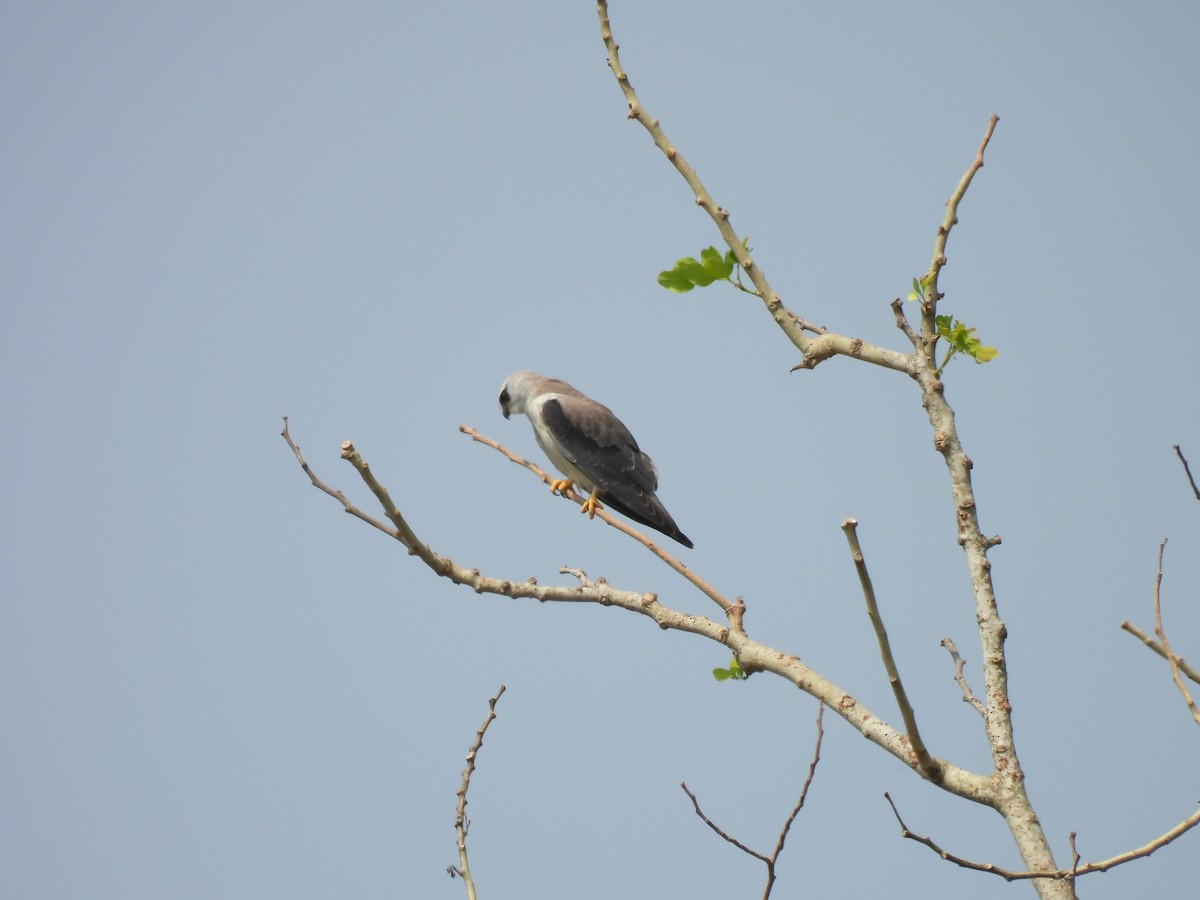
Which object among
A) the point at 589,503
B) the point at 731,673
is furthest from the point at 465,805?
the point at 589,503

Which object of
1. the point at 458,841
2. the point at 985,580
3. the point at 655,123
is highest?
the point at 655,123

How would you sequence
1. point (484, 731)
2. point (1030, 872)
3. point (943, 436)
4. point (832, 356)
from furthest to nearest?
point (484, 731) < point (832, 356) < point (943, 436) < point (1030, 872)

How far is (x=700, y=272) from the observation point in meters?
3.87

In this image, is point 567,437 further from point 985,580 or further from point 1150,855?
point 1150,855

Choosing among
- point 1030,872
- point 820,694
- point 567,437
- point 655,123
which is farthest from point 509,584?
point 567,437

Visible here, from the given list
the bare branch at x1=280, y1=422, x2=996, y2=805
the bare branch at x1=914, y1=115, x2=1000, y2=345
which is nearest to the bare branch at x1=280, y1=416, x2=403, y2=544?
the bare branch at x1=280, y1=422, x2=996, y2=805

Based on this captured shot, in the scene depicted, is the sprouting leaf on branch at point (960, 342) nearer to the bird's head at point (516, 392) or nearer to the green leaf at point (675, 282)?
the green leaf at point (675, 282)

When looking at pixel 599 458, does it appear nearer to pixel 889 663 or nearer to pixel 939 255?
pixel 939 255

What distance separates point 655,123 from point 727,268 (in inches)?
21.8

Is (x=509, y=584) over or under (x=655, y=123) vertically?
under

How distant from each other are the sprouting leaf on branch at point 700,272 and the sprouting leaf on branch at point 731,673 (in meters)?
1.28

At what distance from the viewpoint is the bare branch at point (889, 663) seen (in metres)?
2.54

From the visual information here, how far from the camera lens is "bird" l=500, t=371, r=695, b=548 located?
8.68m

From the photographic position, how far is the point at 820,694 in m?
3.40
